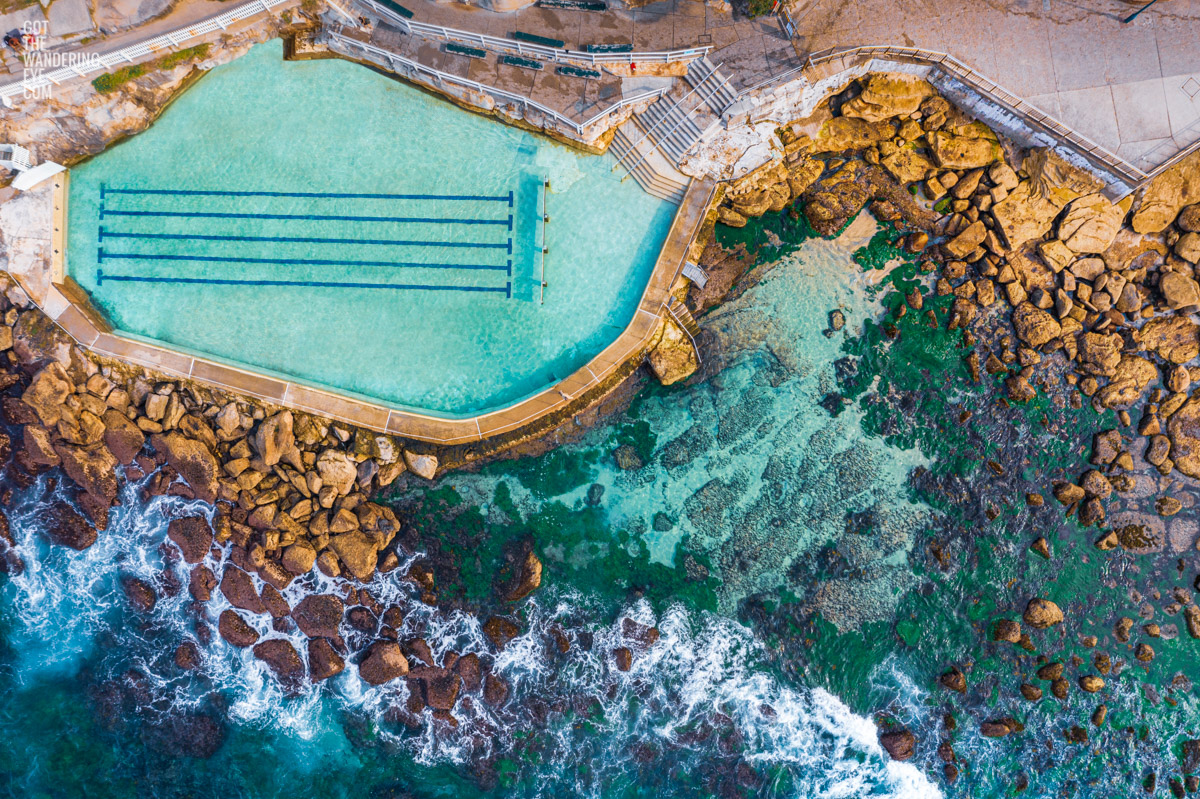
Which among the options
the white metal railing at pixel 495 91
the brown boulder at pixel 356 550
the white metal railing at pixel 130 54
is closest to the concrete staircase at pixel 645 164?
the white metal railing at pixel 495 91

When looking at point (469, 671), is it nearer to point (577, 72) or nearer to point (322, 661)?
point (322, 661)

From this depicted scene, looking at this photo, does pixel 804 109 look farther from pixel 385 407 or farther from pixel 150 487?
pixel 150 487

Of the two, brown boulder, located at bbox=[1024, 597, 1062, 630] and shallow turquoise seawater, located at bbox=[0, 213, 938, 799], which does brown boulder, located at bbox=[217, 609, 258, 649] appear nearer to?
shallow turquoise seawater, located at bbox=[0, 213, 938, 799]

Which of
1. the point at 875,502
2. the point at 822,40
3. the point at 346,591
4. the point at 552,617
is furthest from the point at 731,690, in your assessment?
the point at 822,40

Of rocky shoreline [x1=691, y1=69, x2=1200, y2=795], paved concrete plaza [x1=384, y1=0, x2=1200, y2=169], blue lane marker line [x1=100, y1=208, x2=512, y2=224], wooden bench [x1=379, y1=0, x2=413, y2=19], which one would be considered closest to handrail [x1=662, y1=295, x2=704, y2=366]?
rocky shoreline [x1=691, y1=69, x2=1200, y2=795]

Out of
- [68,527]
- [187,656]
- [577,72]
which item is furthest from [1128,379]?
[68,527]
